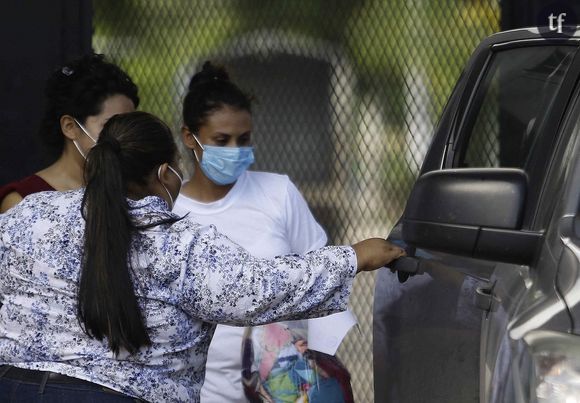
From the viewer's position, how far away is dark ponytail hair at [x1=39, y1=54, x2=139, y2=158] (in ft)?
14.7

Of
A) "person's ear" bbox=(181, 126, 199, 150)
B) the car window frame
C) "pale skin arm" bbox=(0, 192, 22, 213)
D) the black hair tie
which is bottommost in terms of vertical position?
"pale skin arm" bbox=(0, 192, 22, 213)

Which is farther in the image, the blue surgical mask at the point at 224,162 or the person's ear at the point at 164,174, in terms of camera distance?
the blue surgical mask at the point at 224,162

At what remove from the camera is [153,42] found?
6801 mm

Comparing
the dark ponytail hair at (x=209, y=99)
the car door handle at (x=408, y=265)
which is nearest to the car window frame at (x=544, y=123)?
the car door handle at (x=408, y=265)

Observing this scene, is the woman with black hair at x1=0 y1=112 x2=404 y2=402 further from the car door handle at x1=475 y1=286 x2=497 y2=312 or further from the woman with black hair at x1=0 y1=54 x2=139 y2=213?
the woman with black hair at x1=0 y1=54 x2=139 y2=213

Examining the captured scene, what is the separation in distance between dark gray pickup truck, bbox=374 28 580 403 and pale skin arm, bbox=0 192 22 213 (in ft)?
3.82

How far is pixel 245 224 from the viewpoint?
15.0 feet

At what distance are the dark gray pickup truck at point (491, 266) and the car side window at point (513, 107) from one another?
12mm

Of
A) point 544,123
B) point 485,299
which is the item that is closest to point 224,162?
point 544,123

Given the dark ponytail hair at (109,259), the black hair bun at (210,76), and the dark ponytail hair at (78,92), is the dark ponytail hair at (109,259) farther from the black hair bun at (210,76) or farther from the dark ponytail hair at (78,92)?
the black hair bun at (210,76)

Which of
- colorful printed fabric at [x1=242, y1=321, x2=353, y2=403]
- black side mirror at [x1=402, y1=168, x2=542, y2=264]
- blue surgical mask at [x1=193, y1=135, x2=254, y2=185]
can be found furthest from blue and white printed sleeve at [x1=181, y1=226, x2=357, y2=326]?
blue surgical mask at [x1=193, y1=135, x2=254, y2=185]

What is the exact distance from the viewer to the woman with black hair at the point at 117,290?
319 cm

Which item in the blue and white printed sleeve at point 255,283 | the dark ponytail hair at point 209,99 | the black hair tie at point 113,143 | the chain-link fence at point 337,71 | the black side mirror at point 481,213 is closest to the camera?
the black side mirror at point 481,213

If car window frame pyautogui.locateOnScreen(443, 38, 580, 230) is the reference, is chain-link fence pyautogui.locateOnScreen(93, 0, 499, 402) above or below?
below
